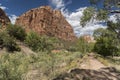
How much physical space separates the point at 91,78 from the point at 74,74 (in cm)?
118

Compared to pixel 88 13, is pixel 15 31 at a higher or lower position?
higher

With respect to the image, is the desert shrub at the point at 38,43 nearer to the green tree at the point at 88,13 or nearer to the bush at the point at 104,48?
the bush at the point at 104,48

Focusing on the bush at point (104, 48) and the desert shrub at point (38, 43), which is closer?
the desert shrub at point (38, 43)

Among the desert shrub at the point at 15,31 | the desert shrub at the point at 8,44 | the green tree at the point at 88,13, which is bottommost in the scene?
the desert shrub at the point at 8,44

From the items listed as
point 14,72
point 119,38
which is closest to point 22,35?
point 119,38

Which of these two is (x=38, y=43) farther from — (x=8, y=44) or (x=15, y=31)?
(x=8, y=44)

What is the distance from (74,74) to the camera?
52.3 ft

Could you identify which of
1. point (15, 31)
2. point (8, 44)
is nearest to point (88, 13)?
point (8, 44)

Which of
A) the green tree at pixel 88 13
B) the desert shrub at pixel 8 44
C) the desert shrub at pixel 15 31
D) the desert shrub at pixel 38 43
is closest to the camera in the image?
the green tree at pixel 88 13

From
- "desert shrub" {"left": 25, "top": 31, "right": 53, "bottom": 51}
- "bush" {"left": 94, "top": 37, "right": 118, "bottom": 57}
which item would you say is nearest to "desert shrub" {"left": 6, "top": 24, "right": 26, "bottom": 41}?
"desert shrub" {"left": 25, "top": 31, "right": 53, "bottom": 51}

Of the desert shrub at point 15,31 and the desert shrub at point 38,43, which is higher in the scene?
the desert shrub at point 15,31

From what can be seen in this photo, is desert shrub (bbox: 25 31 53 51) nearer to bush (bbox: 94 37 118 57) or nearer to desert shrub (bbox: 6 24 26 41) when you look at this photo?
desert shrub (bbox: 6 24 26 41)

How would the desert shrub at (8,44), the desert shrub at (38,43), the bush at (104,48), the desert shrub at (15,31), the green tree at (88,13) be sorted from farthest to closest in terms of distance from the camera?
the desert shrub at (15,31), the bush at (104,48), the desert shrub at (38,43), the desert shrub at (8,44), the green tree at (88,13)

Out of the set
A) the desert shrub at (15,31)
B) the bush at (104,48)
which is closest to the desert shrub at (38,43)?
the desert shrub at (15,31)
